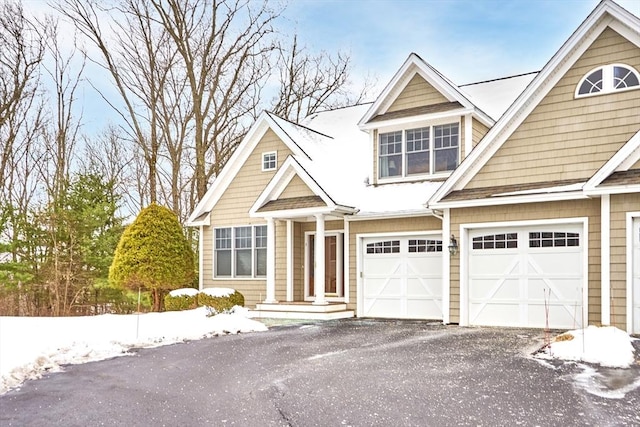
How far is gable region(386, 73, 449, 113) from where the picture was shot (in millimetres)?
15648

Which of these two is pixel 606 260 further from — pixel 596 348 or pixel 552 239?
pixel 596 348

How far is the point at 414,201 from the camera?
14695 millimetres

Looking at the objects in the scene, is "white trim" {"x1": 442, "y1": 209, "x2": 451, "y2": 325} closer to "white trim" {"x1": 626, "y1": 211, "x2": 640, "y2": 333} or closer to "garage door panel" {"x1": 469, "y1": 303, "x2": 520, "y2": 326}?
"garage door panel" {"x1": 469, "y1": 303, "x2": 520, "y2": 326}

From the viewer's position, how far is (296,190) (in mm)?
15977

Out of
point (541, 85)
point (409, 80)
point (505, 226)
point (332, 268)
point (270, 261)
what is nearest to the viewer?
point (541, 85)

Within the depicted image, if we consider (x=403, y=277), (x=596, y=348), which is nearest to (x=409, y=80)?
(x=403, y=277)

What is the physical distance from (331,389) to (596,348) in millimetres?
4418

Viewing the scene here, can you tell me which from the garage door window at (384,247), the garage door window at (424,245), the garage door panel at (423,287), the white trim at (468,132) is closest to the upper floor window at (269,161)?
the garage door window at (384,247)

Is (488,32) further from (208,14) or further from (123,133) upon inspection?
(123,133)

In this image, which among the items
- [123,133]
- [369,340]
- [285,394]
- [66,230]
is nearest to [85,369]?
[285,394]

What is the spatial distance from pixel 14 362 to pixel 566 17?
66.9 ft

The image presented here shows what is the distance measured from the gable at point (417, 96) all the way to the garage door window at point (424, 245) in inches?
150

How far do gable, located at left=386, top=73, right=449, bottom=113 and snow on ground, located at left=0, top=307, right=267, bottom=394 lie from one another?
7.19 m

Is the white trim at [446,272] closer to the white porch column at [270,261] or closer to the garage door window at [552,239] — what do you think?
the garage door window at [552,239]
